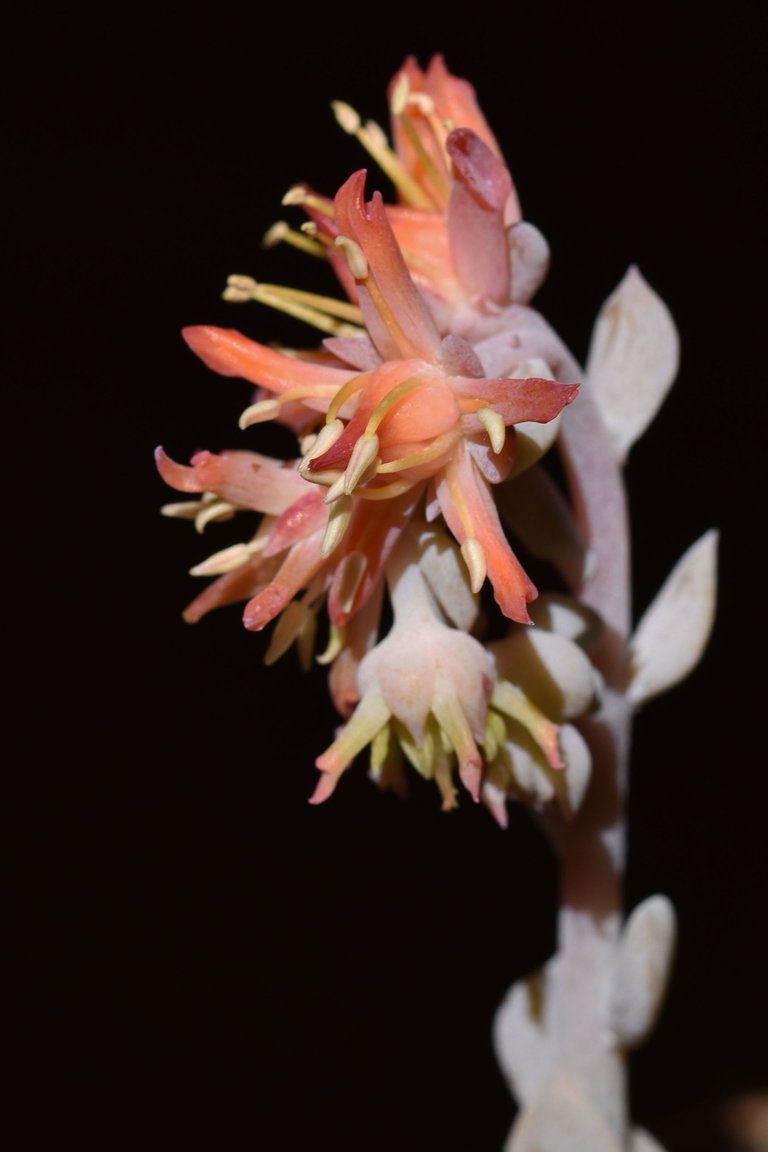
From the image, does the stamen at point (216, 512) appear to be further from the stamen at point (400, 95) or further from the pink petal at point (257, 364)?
the stamen at point (400, 95)

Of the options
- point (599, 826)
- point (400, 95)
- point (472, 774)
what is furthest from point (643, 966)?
point (400, 95)

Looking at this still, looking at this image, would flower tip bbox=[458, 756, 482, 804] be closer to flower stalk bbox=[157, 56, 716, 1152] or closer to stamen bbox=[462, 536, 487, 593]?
flower stalk bbox=[157, 56, 716, 1152]

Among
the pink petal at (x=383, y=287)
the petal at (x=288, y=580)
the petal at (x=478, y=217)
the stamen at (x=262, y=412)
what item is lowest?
the petal at (x=288, y=580)

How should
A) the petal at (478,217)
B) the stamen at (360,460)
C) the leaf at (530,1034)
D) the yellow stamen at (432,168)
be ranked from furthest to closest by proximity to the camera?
the leaf at (530,1034)
the yellow stamen at (432,168)
the petal at (478,217)
the stamen at (360,460)

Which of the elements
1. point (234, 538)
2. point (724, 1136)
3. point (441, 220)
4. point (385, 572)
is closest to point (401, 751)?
point (385, 572)

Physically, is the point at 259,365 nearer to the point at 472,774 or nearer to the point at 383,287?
the point at 383,287

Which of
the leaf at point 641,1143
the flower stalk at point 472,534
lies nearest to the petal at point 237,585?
the flower stalk at point 472,534

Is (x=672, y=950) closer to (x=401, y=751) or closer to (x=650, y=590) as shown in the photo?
(x=401, y=751)
